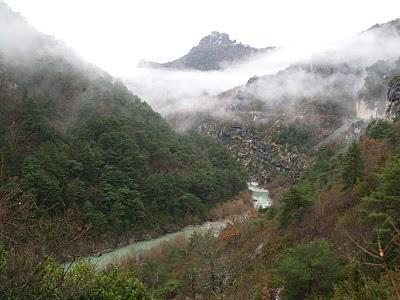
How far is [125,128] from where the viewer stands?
3637 inches

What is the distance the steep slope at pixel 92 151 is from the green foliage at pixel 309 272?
38.6 meters

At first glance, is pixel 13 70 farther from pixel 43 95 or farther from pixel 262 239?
pixel 262 239

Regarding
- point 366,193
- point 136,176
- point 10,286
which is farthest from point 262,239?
point 136,176

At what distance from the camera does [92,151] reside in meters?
78.8

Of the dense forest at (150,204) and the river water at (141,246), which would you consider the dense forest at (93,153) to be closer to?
the dense forest at (150,204)

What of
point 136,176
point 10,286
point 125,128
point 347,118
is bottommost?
point 347,118

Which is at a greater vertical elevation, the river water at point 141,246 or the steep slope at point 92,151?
the steep slope at point 92,151

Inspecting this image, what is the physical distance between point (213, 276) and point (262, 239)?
9.44m

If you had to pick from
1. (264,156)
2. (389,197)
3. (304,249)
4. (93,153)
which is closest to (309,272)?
(304,249)

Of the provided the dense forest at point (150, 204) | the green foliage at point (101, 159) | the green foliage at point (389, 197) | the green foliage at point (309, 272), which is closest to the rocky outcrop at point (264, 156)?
the dense forest at point (150, 204)

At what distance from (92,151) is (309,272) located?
59764 millimetres

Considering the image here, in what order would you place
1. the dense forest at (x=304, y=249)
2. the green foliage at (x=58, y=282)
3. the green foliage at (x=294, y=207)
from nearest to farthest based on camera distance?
1. the green foliage at (x=58, y=282)
2. the dense forest at (x=304, y=249)
3. the green foliage at (x=294, y=207)

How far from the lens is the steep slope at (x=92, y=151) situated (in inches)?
2687

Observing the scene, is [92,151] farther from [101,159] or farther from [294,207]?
[294,207]
